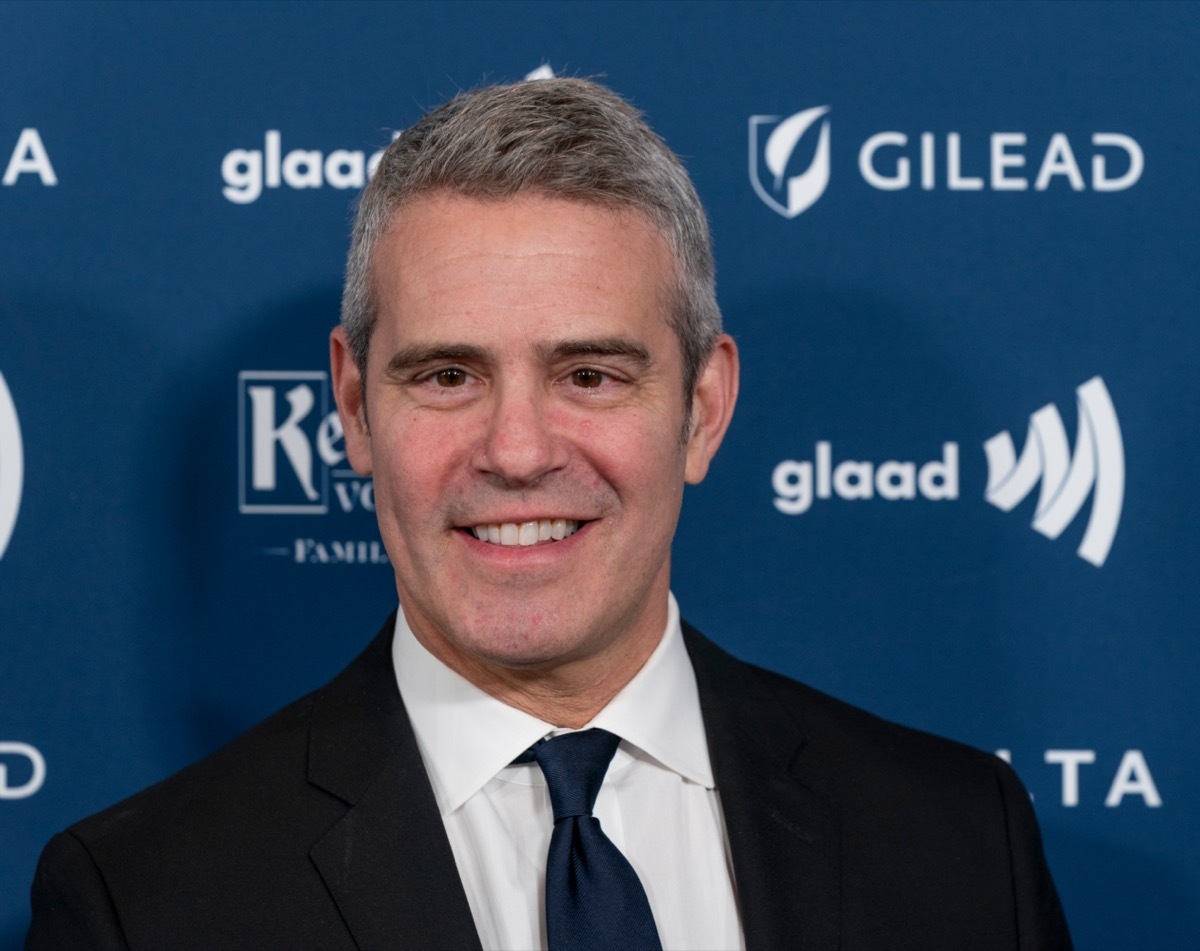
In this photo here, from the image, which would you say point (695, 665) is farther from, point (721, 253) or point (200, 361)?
point (200, 361)

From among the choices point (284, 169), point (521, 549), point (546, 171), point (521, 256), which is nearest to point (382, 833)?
point (521, 549)

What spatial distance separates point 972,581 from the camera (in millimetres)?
2430

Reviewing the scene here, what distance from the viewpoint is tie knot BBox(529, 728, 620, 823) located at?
1.79 metres

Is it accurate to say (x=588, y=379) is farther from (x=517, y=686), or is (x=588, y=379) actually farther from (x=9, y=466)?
(x=9, y=466)

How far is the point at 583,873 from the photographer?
1.75 metres

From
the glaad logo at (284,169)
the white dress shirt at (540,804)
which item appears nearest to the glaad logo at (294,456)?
the glaad logo at (284,169)

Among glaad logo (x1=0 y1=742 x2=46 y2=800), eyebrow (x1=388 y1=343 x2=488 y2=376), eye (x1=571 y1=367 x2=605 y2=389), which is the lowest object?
glaad logo (x1=0 y1=742 x2=46 y2=800)

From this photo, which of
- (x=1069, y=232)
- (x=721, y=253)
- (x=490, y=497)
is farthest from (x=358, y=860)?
(x=1069, y=232)

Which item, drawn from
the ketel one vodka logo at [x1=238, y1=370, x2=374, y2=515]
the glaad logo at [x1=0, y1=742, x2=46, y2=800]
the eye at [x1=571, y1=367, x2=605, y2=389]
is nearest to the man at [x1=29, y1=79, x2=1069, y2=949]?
the eye at [x1=571, y1=367, x2=605, y2=389]

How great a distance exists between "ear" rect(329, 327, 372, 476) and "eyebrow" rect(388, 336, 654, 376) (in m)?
0.17

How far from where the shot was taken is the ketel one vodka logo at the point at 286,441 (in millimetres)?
2406

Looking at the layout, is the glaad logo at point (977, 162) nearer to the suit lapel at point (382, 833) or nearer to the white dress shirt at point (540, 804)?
the white dress shirt at point (540, 804)

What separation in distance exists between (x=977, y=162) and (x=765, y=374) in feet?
1.63

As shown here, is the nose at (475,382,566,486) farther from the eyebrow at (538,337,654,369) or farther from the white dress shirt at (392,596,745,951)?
the white dress shirt at (392,596,745,951)
